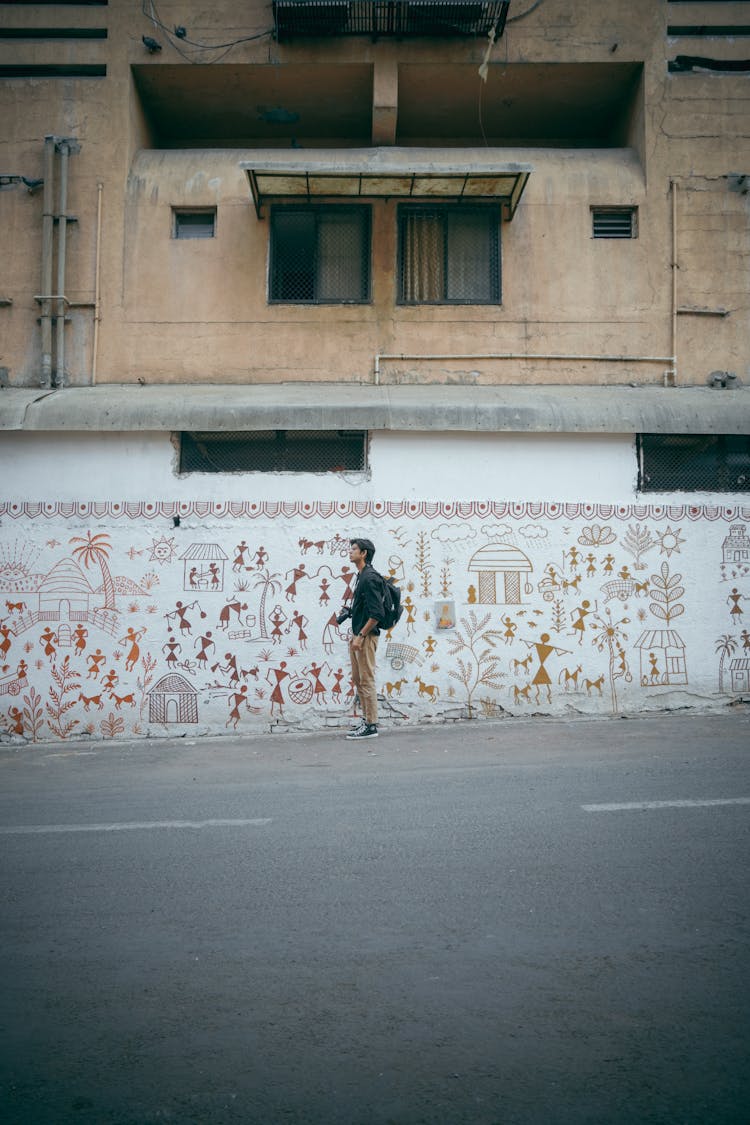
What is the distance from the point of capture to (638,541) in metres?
11.0

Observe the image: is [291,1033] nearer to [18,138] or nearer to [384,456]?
[384,456]

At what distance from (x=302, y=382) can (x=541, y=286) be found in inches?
129

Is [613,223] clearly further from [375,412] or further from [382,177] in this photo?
[375,412]

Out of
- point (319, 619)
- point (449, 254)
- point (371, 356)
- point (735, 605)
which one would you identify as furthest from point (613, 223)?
point (319, 619)

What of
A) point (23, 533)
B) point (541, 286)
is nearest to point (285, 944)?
point (23, 533)

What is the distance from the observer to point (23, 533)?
35.8 ft

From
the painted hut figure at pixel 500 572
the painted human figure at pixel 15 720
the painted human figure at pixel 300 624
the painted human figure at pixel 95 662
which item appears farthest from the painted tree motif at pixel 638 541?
the painted human figure at pixel 15 720

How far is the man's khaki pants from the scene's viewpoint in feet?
31.6

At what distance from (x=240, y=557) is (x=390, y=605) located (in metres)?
2.13

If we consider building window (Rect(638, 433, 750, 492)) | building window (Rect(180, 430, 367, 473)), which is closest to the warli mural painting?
building window (Rect(180, 430, 367, 473))

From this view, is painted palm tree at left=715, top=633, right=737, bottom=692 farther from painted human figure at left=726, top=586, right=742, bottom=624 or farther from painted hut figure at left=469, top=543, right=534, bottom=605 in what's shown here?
painted hut figure at left=469, top=543, right=534, bottom=605

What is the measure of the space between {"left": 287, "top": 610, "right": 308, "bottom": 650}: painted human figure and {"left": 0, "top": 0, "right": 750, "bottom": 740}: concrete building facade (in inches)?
1.4

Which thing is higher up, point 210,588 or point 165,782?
point 210,588

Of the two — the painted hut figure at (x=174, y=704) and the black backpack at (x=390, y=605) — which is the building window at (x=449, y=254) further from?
the painted hut figure at (x=174, y=704)
